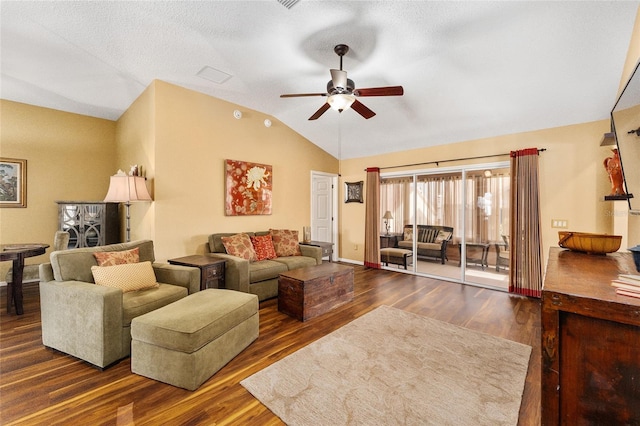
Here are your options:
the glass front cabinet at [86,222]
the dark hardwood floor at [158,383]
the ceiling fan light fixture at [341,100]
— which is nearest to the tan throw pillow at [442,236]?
the dark hardwood floor at [158,383]

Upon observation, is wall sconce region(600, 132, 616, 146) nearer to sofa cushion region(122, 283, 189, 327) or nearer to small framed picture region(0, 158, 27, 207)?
sofa cushion region(122, 283, 189, 327)

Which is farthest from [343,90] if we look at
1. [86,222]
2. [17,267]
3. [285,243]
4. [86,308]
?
[86,222]

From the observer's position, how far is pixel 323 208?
6.41 m

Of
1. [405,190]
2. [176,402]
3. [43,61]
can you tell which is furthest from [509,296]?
[43,61]

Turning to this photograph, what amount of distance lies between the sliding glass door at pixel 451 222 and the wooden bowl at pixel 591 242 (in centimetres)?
269

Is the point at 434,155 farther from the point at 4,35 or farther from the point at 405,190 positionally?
the point at 4,35

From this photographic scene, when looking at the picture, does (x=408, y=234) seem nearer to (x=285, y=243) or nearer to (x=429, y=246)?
(x=429, y=246)

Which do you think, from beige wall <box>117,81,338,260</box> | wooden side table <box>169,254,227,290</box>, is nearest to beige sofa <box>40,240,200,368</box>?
wooden side table <box>169,254,227,290</box>

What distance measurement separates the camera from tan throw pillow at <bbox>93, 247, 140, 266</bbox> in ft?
8.67

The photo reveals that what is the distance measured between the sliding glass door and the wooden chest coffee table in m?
2.33

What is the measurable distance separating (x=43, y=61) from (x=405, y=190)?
18.6ft

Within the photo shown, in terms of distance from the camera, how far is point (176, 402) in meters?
1.83

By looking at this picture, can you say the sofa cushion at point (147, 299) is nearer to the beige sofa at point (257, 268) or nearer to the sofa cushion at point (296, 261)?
the beige sofa at point (257, 268)

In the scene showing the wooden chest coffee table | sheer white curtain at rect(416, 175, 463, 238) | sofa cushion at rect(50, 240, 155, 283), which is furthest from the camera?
sheer white curtain at rect(416, 175, 463, 238)
